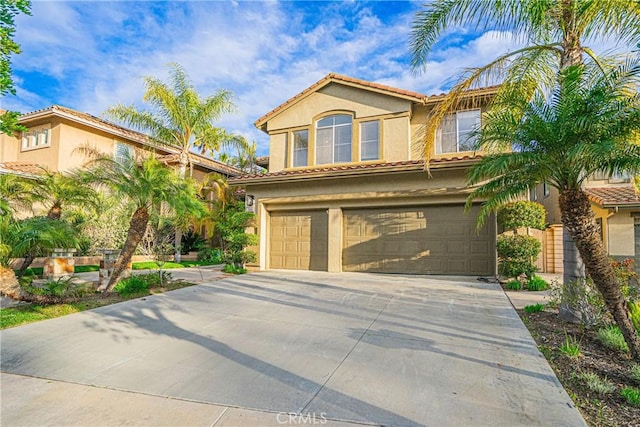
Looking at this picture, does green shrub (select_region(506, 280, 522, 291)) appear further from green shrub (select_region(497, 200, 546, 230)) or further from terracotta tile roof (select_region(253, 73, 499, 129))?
terracotta tile roof (select_region(253, 73, 499, 129))

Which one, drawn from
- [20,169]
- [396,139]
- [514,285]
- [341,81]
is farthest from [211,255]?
[514,285]

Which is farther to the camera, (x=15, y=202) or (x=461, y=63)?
(x=15, y=202)

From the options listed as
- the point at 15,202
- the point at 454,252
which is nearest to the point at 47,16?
the point at 15,202

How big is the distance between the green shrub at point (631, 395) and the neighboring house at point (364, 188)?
8.11m

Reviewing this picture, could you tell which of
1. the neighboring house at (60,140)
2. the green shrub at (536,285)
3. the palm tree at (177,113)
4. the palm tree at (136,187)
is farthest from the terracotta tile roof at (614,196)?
the neighboring house at (60,140)

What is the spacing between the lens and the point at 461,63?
7414mm

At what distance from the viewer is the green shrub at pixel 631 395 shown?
11.2 feet

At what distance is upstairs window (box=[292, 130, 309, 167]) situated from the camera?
15.6 meters

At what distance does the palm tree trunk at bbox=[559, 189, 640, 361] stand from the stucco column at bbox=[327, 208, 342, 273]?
30.1ft

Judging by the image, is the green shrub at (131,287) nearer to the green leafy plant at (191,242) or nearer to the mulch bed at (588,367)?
the mulch bed at (588,367)

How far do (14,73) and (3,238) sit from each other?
10.9 feet

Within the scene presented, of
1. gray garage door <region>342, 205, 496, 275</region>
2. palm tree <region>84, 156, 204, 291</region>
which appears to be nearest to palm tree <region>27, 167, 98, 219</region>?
palm tree <region>84, 156, 204, 291</region>

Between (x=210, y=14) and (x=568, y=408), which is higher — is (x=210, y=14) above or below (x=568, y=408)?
above

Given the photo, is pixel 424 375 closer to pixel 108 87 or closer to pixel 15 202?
pixel 15 202
